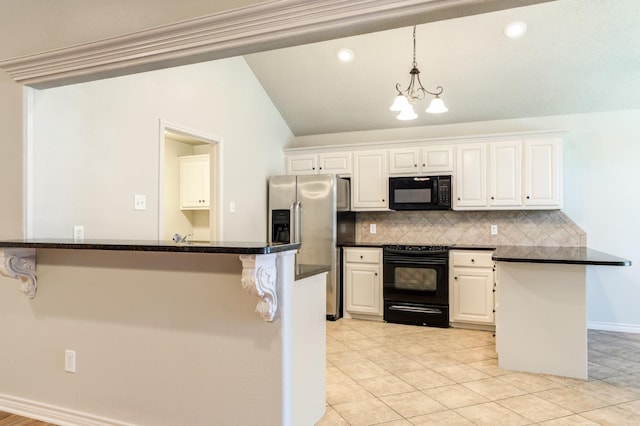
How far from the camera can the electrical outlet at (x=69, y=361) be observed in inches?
92.2

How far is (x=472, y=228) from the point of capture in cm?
497

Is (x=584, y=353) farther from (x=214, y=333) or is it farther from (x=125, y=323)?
(x=125, y=323)

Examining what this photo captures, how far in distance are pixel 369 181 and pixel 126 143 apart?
2.86m

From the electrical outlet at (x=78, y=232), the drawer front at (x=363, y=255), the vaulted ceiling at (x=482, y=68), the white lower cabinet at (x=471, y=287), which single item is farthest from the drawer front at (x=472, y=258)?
the electrical outlet at (x=78, y=232)

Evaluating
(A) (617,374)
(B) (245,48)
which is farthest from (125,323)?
(A) (617,374)

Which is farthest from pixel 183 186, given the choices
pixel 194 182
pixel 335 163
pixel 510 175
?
pixel 510 175

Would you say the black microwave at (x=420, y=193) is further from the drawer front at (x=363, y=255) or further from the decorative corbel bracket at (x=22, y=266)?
the decorative corbel bracket at (x=22, y=266)

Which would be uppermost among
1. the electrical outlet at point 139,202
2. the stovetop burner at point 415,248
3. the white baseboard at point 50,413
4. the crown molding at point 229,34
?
the crown molding at point 229,34


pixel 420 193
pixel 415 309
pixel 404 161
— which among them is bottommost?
pixel 415 309

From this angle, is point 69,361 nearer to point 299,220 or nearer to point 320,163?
point 299,220

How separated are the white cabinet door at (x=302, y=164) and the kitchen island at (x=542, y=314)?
2.73m

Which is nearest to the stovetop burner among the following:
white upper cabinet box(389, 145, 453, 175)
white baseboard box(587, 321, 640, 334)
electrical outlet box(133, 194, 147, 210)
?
white upper cabinet box(389, 145, 453, 175)

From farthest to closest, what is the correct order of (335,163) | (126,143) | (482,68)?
1. (335,163)
2. (482,68)
3. (126,143)

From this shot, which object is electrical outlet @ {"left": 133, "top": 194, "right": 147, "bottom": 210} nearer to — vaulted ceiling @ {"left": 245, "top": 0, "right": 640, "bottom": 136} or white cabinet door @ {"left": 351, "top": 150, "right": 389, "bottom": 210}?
vaulted ceiling @ {"left": 245, "top": 0, "right": 640, "bottom": 136}
